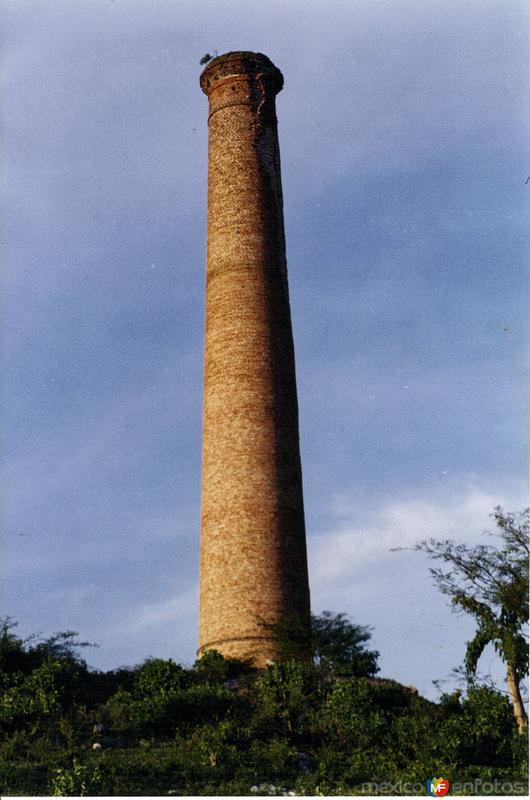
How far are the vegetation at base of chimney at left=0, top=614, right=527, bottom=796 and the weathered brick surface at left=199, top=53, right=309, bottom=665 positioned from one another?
5.56 feet

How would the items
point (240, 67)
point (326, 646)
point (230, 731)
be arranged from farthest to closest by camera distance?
point (240, 67)
point (326, 646)
point (230, 731)

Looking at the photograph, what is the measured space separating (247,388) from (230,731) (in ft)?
29.1

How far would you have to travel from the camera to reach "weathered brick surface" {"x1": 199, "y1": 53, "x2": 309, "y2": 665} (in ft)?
68.0

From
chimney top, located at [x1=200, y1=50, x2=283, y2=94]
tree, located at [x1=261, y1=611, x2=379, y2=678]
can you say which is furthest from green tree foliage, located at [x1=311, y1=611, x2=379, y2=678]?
chimney top, located at [x1=200, y1=50, x2=283, y2=94]

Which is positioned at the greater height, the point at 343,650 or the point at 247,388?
the point at 247,388

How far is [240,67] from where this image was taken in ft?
82.4

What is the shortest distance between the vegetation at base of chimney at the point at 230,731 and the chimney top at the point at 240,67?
14.8 metres

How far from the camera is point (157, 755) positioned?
1427cm

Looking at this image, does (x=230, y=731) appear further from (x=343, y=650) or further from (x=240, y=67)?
(x=240, y=67)

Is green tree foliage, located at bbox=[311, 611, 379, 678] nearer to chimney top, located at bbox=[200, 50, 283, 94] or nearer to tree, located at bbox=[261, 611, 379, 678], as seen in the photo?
tree, located at bbox=[261, 611, 379, 678]

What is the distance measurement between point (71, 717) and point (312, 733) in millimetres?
4033

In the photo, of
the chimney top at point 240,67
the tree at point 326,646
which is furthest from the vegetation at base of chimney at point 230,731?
the chimney top at point 240,67

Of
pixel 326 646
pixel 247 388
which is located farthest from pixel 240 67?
pixel 326 646

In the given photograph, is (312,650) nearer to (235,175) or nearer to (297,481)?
(297,481)
